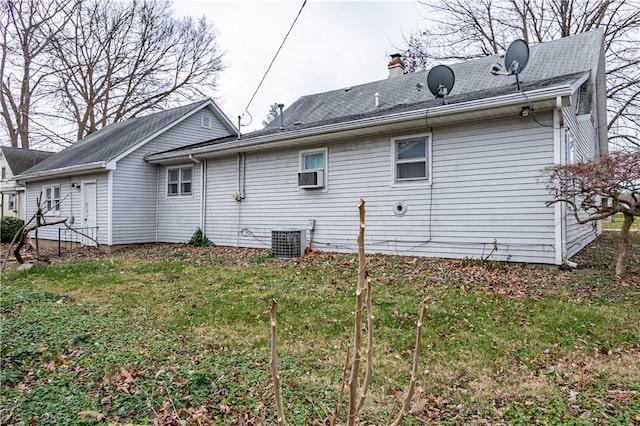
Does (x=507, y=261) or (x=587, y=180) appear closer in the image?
(x=587, y=180)

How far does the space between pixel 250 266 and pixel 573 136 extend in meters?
7.50

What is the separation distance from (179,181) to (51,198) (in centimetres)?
616

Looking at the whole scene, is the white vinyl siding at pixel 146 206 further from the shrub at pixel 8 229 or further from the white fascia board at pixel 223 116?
the shrub at pixel 8 229

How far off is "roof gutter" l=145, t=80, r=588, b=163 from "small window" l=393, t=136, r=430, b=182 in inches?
21.6

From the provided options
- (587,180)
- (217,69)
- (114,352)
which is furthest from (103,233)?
(217,69)

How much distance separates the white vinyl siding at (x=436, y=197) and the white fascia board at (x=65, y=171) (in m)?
4.82

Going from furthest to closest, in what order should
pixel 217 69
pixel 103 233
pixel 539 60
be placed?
1. pixel 217 69
2. pixel 103 233
3. pixel 539 60

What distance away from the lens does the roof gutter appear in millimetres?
6047

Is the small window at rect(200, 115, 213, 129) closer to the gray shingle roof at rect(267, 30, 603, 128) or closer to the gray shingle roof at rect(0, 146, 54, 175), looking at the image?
the gray shingle roof at rect(267, 30, 603, 128)

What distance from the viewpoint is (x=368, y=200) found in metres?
8.36

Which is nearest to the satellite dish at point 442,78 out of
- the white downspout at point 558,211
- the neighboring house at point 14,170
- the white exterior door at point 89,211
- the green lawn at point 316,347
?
the white downspout at point 558,211

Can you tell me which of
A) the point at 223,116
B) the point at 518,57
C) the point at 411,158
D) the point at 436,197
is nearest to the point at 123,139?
the point at 223,116

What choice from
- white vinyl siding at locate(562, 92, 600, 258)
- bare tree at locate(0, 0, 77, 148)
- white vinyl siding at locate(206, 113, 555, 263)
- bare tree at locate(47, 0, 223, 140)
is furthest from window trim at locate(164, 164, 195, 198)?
bare tree at locate(0, 0, 77, 148)

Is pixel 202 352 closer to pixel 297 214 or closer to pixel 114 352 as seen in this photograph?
pixel 114 352
